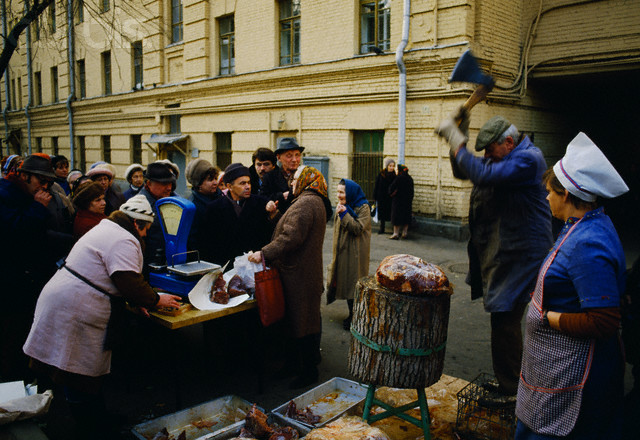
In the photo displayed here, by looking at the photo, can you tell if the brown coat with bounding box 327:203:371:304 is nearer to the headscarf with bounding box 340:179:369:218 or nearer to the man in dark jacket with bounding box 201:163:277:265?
the headscarf with bounding box 340:179:369:218

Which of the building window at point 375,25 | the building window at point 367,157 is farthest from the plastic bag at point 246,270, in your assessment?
the building window at point 375,25

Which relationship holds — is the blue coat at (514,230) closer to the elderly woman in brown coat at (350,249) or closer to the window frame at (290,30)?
the elderly woman in brown coat at (350,249)

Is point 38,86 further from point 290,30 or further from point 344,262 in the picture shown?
point 344,262

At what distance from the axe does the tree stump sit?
1371 millimetres

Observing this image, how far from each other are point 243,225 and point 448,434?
2.56 m

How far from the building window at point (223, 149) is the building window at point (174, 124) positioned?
2.25 meters

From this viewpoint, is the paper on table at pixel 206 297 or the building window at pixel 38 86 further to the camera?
the building window at pixel 38 86

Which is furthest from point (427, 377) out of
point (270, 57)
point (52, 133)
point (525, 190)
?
point (52, 133)

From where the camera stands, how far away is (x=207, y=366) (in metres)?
4.74

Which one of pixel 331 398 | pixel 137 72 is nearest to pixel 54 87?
pixel 137 72

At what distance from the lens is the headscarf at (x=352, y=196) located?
538 centimetres

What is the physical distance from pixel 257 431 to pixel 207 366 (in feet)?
5.92

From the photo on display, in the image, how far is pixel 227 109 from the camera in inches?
609

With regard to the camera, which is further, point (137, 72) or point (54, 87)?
point (54, 87)
